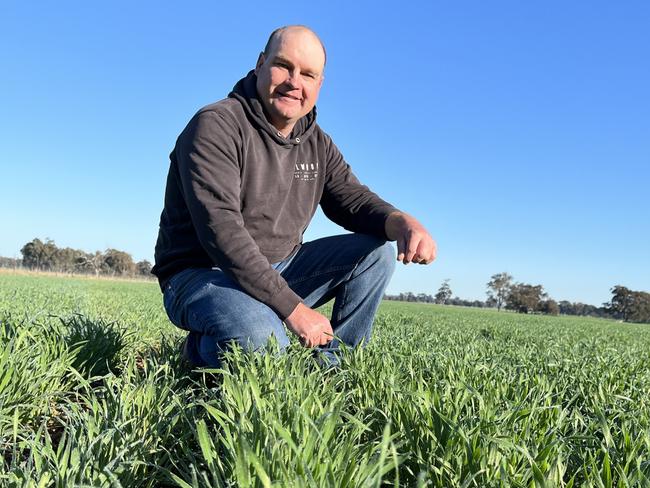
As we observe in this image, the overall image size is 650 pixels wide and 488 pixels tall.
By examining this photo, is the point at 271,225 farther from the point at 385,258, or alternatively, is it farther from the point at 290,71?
the point at 290,71

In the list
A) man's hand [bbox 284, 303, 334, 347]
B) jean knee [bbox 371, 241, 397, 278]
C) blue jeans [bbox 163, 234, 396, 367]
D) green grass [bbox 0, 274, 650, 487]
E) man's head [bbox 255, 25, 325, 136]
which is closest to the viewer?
green grass [bbox 0, 274, 650, 487]

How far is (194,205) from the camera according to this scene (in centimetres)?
272

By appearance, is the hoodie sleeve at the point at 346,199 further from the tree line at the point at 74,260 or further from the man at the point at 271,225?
the tree line at the point at 74,260

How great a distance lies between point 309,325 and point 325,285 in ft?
2.90

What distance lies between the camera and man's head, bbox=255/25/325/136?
2.98 meters

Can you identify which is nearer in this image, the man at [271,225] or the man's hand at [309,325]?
the man's hand at [309,325]

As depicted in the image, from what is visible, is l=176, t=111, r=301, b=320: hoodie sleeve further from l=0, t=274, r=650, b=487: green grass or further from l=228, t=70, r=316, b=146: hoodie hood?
l=0, t=274, r=650, b=487: green grass

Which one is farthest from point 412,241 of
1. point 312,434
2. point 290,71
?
point 312,434

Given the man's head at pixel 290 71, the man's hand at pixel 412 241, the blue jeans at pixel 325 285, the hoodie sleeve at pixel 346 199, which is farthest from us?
the hoodie sleeve at pixel 346 199

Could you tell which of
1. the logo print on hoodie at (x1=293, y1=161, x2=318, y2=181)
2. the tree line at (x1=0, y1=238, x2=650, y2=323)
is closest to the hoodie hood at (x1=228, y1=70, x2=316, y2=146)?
the logo print on hoodie at (x1=293, y1=161, x2=318, y2=181)

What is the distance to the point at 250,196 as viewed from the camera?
3150 millimetres

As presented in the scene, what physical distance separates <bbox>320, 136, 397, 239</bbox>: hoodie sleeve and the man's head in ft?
2.04

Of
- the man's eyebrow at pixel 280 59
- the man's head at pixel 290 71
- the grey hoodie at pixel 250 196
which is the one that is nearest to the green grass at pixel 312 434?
the grey hoodie at pixel 250 196

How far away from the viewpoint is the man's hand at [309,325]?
8.32ft
